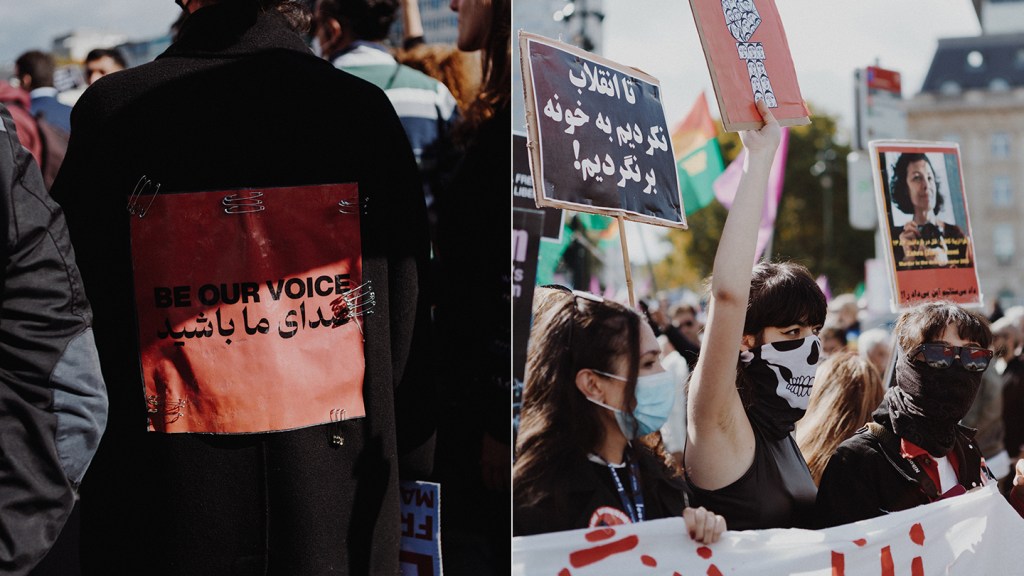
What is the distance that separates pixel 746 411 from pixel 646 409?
1.45 ft

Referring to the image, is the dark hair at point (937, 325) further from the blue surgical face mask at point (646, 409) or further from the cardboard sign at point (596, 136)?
the blue surgical face mask at point (646, 409)

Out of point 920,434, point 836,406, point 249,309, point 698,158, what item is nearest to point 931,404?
point 920,434

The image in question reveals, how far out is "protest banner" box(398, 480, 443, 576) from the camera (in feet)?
8.02

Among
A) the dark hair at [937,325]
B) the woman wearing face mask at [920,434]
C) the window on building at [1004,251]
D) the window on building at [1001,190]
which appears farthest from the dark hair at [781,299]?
the window on building at [1004,251]

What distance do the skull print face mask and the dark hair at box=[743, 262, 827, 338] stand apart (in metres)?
0.06

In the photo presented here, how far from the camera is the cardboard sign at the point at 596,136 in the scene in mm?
2428

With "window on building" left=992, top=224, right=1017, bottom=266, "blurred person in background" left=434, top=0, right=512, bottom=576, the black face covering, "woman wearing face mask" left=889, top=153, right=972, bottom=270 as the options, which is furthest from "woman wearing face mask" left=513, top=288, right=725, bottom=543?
"window on building" left=992, top=224, right=1017, bottom=266

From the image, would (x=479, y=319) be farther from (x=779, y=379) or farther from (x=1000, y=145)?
(x=1000, y=145)

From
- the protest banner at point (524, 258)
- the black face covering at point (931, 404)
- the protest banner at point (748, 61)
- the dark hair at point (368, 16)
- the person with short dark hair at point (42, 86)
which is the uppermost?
the person with short dark hair at point (42, 86)

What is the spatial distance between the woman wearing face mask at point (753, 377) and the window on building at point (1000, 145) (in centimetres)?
823

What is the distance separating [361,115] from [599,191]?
2.02 feet

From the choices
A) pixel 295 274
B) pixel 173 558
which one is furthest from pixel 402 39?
pixel 173 558

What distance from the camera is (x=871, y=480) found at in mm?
3102

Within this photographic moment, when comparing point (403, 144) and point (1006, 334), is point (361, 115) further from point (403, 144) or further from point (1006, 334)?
point (1006, 334)
